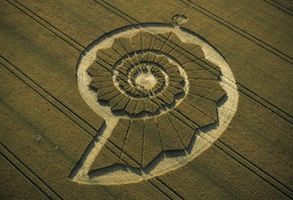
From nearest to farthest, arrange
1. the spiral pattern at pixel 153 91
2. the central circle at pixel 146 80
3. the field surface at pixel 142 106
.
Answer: the field surface at pixel 142 106, the spiral pattern at pixel 153 91, the central circle at pixel 146 80

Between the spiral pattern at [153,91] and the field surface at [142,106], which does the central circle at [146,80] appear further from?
the field surface at [142,106]

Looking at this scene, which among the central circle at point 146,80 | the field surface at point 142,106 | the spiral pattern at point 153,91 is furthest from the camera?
the central circle at point 146,80

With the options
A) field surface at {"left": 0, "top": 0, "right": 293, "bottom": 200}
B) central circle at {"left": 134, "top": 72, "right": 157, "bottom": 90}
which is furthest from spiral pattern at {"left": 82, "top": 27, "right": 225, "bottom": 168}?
field surface at {"left": 0, "top": 0, "right": 293, "bottom": 200}

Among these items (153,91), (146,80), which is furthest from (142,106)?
(146,80)

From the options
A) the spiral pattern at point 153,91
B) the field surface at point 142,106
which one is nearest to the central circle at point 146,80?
the spiral pattern at point 153,91

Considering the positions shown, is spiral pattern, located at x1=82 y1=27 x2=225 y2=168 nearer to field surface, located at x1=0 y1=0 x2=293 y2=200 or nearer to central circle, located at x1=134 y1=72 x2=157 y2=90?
central circle, located at x1=134 y1=72 x2=157 y2=90

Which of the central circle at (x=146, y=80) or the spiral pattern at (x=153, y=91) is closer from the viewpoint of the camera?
the spiral pattern at (x=153, y=91)

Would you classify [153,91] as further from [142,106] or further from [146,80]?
[142,106]

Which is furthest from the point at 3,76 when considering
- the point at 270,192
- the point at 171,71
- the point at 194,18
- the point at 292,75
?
the point at 292,75
